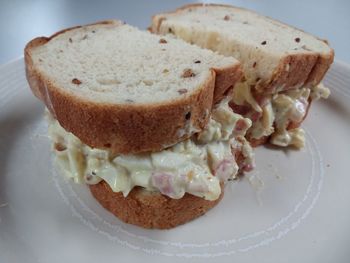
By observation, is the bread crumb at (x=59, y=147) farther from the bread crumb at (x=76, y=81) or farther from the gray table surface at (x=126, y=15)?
the gray table surface at (x=126, y=15)

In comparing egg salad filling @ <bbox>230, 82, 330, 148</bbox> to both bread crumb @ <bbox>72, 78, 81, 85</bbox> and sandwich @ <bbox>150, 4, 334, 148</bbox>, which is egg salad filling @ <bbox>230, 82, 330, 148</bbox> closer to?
sandwich @ <bbox>150, 4, 334, 148</bbox>

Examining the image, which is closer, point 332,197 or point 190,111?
point 190,111

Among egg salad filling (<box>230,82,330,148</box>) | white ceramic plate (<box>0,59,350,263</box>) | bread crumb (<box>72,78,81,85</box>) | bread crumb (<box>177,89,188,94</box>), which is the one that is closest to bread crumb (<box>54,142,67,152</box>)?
white ceramic plate (<box>0,59,350,263</box>)

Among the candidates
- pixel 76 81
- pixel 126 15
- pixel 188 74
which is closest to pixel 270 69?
pixel 188 74

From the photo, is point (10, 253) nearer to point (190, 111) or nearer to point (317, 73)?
point (190, 111)

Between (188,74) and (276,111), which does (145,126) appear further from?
(276,111)

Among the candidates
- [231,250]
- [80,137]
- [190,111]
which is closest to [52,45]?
[80,137]

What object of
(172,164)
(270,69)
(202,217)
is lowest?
(202,217)

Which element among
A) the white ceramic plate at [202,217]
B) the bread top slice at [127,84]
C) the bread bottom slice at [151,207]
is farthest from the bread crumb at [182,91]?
the white ceramic plate at [202,217]
